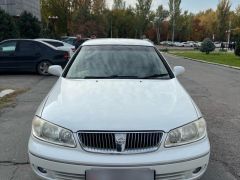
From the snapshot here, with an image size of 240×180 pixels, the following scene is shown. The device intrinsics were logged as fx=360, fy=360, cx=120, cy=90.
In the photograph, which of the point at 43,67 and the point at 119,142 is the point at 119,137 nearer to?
the point at 119,142

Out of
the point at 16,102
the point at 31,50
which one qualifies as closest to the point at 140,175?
the point at 16,102

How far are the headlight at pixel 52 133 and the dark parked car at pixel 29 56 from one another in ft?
35.4

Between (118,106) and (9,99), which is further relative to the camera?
(9,99)

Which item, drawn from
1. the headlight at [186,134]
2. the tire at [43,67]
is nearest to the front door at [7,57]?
the tire at [43,67]

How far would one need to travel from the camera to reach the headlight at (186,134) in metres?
3.37

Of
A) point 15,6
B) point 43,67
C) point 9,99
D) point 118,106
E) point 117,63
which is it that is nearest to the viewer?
point 118,106

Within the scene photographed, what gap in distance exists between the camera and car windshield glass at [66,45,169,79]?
4801 mm

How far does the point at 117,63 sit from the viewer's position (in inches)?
196

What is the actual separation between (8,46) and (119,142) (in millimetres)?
11915

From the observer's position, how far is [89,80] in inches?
180

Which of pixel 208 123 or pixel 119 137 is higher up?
pixel 119 137

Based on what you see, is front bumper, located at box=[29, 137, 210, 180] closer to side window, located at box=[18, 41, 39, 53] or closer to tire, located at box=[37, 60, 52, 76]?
tire, located at box=[37, 60, 52, 76]

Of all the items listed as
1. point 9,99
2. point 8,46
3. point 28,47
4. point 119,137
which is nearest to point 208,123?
point 119,137

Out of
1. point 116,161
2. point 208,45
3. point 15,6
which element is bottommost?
point 208,45
